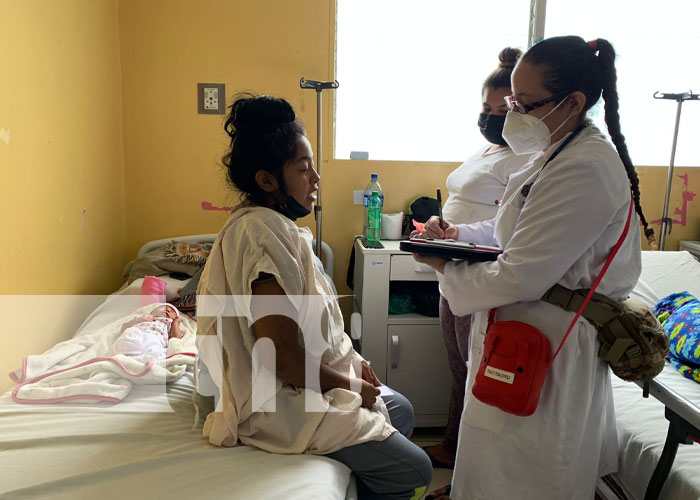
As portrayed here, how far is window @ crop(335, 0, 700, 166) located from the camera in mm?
2900

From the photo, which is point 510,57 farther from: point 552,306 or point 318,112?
point 552,306

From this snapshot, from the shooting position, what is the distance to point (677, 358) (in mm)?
1669

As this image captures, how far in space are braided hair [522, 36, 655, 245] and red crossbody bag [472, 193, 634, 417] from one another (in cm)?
13

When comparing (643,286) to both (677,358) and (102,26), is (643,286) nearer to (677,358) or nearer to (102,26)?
(677,358)

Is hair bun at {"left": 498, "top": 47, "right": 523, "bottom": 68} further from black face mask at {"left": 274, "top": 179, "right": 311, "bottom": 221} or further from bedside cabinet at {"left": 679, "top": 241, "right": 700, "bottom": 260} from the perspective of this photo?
bedside cabinet at {"left": 679, "top": 241, "right": 700, "bottom": 260}

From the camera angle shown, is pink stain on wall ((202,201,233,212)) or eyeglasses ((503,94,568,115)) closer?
eyeglasses ((503,94,568,115))

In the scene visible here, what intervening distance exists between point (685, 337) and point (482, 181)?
869mm

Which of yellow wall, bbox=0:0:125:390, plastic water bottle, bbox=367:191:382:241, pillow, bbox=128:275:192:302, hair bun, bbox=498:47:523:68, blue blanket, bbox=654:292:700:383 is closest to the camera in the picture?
blue blanket, bbox=654:292:700:383

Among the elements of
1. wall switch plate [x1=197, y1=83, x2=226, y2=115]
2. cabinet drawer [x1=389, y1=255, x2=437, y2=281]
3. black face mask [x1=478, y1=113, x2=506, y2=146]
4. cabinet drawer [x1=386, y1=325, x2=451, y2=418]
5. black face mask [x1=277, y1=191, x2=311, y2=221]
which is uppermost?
wall switch plate [x1=197, y1=83, x2=226, y2=115]

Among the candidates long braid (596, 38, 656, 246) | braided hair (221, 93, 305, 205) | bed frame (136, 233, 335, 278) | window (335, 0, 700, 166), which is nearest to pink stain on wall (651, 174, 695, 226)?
window (335, 0, 700, 166)

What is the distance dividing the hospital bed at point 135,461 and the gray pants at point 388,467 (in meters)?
0.04

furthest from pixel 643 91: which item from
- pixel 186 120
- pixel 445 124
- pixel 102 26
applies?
pixel 102 26

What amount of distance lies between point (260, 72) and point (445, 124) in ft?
3.72

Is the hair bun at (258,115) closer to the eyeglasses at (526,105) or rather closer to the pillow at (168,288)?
the eyeglasses at (526,105)
